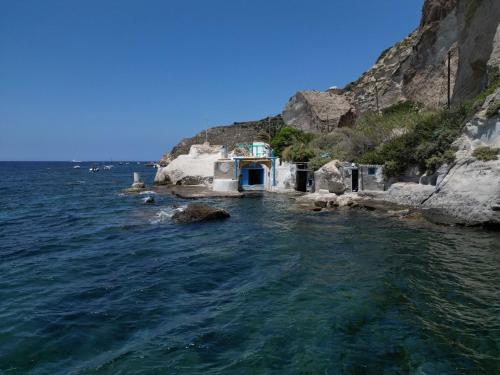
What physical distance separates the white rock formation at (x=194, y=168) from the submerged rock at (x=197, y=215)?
71.1ft

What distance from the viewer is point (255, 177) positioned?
38594 millimetres

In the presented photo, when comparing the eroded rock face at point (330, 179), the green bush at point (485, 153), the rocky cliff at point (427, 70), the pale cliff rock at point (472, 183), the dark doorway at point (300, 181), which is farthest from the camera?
the dark doorway at point (300, 181)

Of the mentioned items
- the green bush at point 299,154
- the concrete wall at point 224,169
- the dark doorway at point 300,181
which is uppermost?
the green bush at point 299,154

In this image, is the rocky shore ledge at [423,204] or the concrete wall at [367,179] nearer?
the rocky shore ledge at [423,204]

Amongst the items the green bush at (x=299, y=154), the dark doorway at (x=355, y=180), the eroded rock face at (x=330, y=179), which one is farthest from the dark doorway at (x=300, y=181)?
the dark doorway at (x=355, y=180)

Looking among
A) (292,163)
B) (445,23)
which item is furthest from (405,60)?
(292,163)

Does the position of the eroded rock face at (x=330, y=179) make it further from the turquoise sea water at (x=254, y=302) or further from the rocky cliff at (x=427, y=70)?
the rocky cliff at (x=427, y=70)

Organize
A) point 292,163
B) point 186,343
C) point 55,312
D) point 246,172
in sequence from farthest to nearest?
point 246,172 → point 292,163 → point 55,312 → point 186,343

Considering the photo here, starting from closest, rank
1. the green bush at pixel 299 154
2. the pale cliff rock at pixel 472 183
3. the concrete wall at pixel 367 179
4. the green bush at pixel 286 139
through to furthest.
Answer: the pale cliff rock at pixel 472 183 < the concrete wall at pixel 367 179 < the green bush at pixel 299 154 < the green bush at pixel 286 139

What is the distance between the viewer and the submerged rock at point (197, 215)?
66.6ft

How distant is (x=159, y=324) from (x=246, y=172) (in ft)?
98.8

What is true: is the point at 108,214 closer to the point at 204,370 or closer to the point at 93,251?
the point at 93,251

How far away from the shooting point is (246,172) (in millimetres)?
37781

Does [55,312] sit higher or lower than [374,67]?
lower
